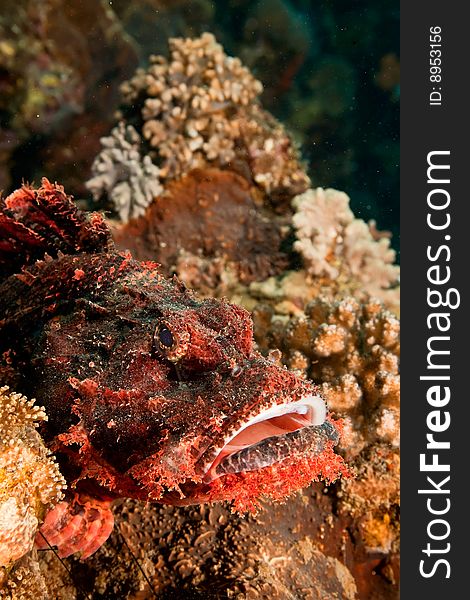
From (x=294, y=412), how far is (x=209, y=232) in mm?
3847

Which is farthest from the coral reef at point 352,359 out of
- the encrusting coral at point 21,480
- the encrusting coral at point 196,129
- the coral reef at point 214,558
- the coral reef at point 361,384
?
the encrusting coral at point 196,129

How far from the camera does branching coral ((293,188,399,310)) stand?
5.83 m

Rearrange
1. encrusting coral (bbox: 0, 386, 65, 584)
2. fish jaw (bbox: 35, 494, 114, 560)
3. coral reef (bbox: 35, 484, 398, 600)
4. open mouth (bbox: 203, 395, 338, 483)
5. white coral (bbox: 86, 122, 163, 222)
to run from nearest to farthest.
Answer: encrusting coral (bbox: 0, 386, 65, 584), open mouth (bbox: 203, 395, 338, 483), fish jaw (bbox: 35, 494, 114, 560), coral reef (bbox: 35, 484, 398, 600), white coral (bbox: 86, 122, 163, 222)

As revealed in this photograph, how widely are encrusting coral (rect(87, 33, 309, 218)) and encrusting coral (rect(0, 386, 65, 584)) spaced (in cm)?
370

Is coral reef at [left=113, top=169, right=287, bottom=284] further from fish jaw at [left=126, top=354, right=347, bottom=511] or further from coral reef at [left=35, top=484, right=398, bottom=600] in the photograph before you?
fish jaw at [left=126, top=354, right=347, bottom=511]

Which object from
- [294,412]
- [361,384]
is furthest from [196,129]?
[294,412]

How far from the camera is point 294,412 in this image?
223 cm

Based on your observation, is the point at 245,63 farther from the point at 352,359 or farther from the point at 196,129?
the point at 352,359

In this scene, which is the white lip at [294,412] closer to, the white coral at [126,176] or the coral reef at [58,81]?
the white coral at [126,176]

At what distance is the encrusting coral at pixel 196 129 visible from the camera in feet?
18.9

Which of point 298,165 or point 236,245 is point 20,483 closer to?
point 236,245

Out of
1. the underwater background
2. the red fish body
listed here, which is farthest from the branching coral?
the red fish body

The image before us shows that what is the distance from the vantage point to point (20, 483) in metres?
2.02

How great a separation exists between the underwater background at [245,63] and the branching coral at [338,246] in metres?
2.80
